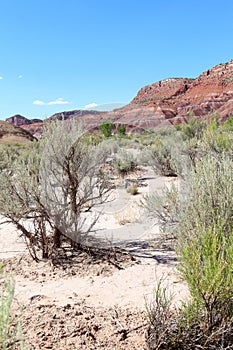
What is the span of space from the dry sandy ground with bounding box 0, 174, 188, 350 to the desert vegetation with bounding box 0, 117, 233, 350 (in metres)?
0.27

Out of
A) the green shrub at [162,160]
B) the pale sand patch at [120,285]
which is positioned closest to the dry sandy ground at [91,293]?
the pale sand patch at [120,285]

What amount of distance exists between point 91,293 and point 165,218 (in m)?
2.67

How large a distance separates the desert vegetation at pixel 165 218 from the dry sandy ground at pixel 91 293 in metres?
0.27

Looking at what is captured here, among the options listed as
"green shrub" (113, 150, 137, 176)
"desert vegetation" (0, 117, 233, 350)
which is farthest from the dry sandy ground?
"green shrub" (113, 150, 137, 176)

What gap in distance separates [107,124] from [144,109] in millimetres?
48754

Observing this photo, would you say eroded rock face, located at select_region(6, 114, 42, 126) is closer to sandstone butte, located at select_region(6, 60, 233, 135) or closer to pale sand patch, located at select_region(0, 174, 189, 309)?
sandstone butte, located at select_region(6, 60, 233, 135)

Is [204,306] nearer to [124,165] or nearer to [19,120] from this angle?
[124,165]

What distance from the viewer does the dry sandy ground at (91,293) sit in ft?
12.3

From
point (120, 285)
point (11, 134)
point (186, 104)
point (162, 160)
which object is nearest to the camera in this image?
point (120, 285)

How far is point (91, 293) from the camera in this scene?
Result: 212 inches

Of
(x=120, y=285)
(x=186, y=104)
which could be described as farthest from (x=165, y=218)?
(x=186, y=104)

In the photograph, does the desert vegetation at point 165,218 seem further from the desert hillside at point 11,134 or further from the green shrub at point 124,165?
the desert hillside at point 11,134

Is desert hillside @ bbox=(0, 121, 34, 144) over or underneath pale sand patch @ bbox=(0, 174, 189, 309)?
over

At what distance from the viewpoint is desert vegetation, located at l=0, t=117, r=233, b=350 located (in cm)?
338
